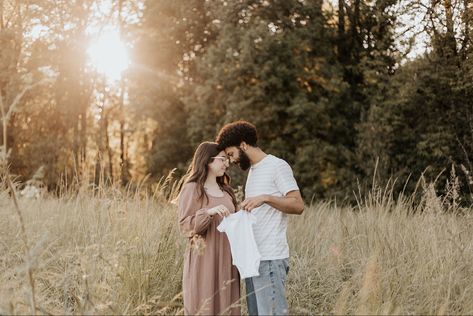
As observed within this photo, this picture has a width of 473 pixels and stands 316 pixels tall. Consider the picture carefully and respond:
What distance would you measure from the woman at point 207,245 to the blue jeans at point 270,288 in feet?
1.05

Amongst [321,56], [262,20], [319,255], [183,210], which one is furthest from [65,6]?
[183,210]

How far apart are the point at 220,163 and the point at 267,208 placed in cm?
63

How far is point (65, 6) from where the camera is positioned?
1828 cm

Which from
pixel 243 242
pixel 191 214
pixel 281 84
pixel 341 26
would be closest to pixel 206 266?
pixel 191 214

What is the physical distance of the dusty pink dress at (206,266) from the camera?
4148 mm

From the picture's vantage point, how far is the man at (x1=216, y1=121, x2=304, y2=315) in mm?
3787

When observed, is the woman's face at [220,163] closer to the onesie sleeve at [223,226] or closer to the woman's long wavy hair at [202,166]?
the woman's long wavy hair at [202,166]

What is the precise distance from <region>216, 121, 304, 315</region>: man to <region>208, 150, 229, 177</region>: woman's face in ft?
0.87

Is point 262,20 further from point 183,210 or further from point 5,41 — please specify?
point 183,210

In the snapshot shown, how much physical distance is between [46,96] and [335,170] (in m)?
10.3

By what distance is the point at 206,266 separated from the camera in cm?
420

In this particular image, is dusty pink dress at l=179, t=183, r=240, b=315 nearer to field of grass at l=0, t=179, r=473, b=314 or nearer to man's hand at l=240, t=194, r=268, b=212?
field of grass at l=0, t=179, r=473, b=314

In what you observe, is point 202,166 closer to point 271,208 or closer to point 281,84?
point 271,208

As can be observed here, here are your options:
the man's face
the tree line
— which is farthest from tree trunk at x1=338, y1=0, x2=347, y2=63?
the man's face
